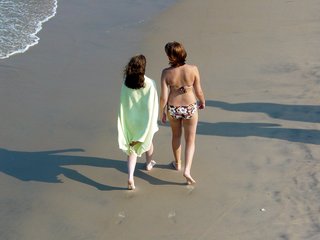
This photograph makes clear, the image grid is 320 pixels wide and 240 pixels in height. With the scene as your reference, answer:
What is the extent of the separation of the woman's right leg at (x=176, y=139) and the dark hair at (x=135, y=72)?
→ 58 cm

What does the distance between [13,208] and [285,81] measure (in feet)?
14.4

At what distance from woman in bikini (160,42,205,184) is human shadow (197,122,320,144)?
3.67ft

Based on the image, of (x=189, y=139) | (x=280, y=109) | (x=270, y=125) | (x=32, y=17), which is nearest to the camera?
→ (x=189, y=139)

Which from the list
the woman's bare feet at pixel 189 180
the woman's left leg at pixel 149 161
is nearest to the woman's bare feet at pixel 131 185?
the woman's left leg at pixel 149 161

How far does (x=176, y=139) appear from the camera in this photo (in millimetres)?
6527

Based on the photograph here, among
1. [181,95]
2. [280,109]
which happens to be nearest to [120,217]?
[181,95]

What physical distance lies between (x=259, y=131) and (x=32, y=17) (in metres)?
6.75

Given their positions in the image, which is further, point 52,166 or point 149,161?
point 52,166

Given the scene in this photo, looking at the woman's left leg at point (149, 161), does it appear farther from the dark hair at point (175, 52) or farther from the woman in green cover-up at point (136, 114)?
the dark hair at point (175, 52)

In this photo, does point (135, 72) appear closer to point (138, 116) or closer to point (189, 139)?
point (138, 116)

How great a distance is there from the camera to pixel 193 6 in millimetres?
13070

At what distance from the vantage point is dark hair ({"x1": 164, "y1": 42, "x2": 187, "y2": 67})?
231 inches

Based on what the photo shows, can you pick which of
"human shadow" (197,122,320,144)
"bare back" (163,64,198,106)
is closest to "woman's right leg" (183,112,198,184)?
"bare back" (163,64,198,106)

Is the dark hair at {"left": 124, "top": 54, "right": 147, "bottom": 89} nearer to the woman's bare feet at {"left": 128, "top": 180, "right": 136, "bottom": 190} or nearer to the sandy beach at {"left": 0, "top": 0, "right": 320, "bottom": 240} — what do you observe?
the woman's bare feet at {"left": 128, "top": 180, "right": 136, "bottom": 190}
